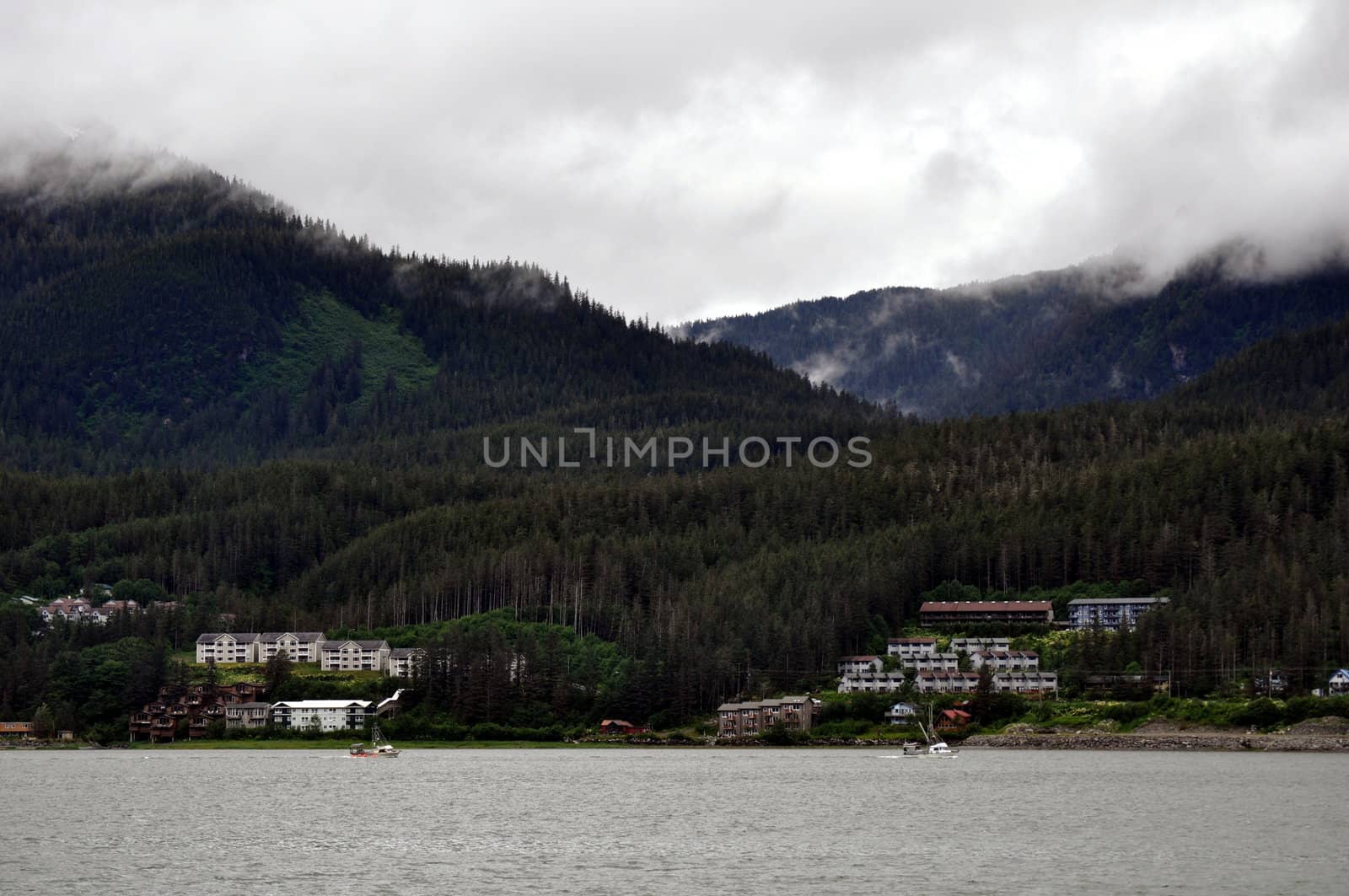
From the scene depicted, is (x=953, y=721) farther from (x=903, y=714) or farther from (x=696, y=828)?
(x=696, y=828)

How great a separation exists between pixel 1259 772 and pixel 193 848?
3141 inches

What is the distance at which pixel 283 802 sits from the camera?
456 ft

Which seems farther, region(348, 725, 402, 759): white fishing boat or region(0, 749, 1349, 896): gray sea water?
region(348, 725, 402, 759): white fishing boat

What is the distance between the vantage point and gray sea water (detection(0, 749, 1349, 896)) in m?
97.2

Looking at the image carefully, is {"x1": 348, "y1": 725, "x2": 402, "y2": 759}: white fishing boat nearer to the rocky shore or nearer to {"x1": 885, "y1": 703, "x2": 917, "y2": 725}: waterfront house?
{"x1": 885, "y1": 703, "x2": 917, "y2": 725}: waterfront house

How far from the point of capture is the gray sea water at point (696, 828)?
9725cm

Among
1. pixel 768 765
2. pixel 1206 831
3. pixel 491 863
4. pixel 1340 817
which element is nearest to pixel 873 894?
pixel 491 863

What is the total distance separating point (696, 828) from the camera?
4705 inches

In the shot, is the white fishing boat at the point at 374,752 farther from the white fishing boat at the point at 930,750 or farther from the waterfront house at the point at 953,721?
the waterfront house at the point at 953,721

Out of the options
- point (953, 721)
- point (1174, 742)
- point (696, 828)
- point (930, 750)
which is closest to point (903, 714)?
point (953, 721)

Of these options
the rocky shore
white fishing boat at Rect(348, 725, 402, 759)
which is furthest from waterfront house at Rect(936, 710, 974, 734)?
white fishing boat at Rect(348, 725, 402, 759)

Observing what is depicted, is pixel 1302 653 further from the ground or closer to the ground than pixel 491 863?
further from the ground

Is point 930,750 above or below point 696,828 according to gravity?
above

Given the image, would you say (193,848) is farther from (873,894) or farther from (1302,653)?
(1302,653)
